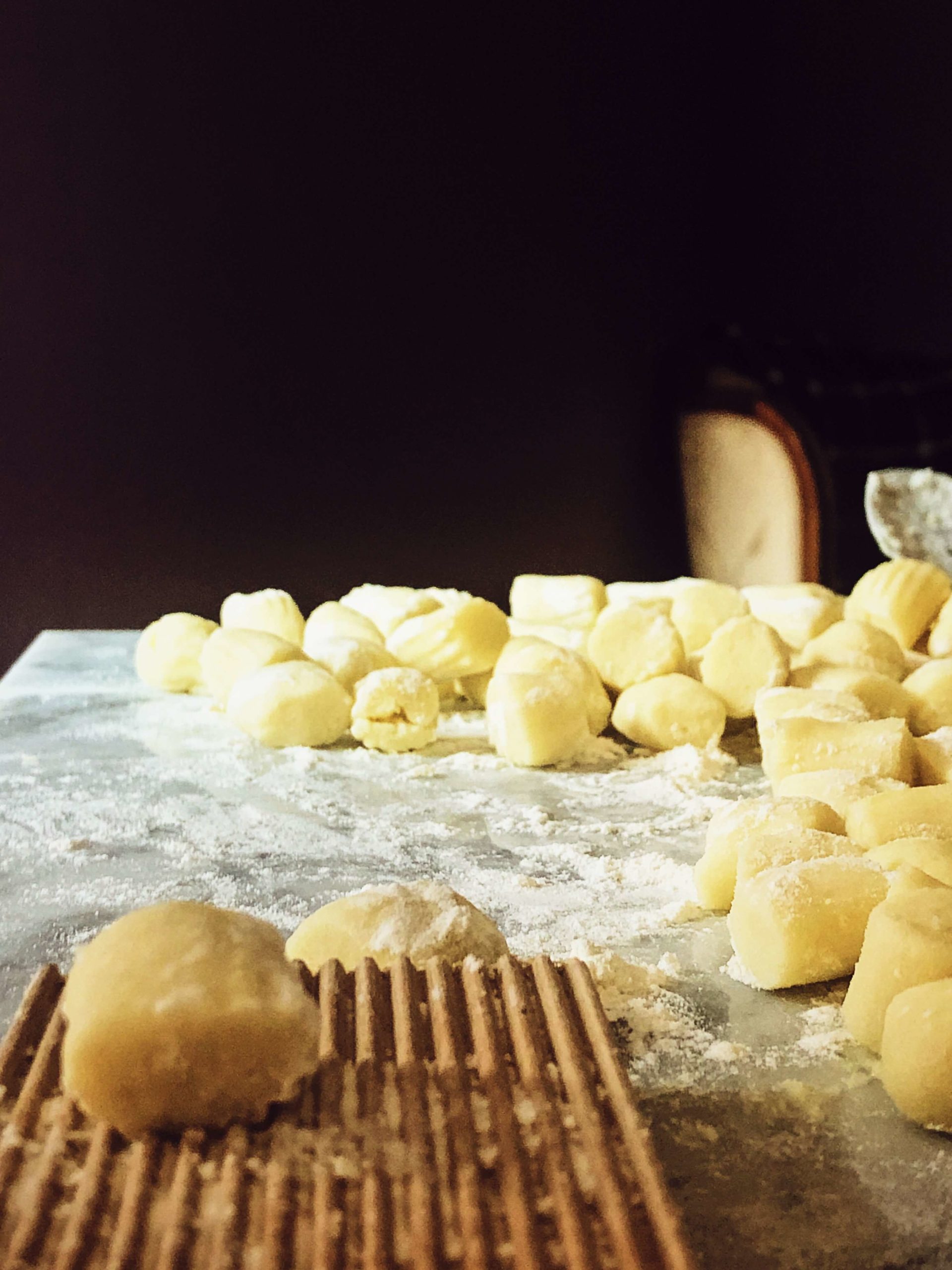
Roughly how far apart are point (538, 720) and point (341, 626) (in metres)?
0.41

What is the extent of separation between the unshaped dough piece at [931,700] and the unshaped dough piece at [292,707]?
0.67 m

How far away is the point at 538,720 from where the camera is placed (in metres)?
1.24

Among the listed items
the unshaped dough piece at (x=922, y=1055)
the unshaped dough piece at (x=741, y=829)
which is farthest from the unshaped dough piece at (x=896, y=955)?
the unshaped dough piece at (x=741, y=829)

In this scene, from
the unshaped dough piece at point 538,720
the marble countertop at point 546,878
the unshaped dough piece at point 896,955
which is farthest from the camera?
the unshaped dough piece at point 538,720

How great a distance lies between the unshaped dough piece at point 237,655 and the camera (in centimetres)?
141

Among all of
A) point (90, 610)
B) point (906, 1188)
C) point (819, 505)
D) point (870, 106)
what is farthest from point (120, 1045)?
point (870, 106)

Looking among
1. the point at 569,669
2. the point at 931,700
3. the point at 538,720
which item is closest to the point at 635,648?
the point at 569,669

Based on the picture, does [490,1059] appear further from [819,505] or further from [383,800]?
[819,505]

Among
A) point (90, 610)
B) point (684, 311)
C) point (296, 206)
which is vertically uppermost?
point (296, 206)

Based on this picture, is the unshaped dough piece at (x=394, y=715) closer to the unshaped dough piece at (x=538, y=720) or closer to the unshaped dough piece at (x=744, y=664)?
the unshaped dough piece at (x=538, y=720)

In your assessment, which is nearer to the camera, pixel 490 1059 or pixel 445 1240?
pixel 445 1240

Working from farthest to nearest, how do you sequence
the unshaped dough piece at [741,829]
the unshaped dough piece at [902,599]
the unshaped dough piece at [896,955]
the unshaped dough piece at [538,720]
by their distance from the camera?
the unshaped dough piece at [902,599], the unshaped dough piece at [538,720], the unshaped dough piece at [741,829], the unshaped dough piece at [896,955]

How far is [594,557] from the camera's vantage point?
3.44 m

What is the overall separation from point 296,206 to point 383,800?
89.4 inches
